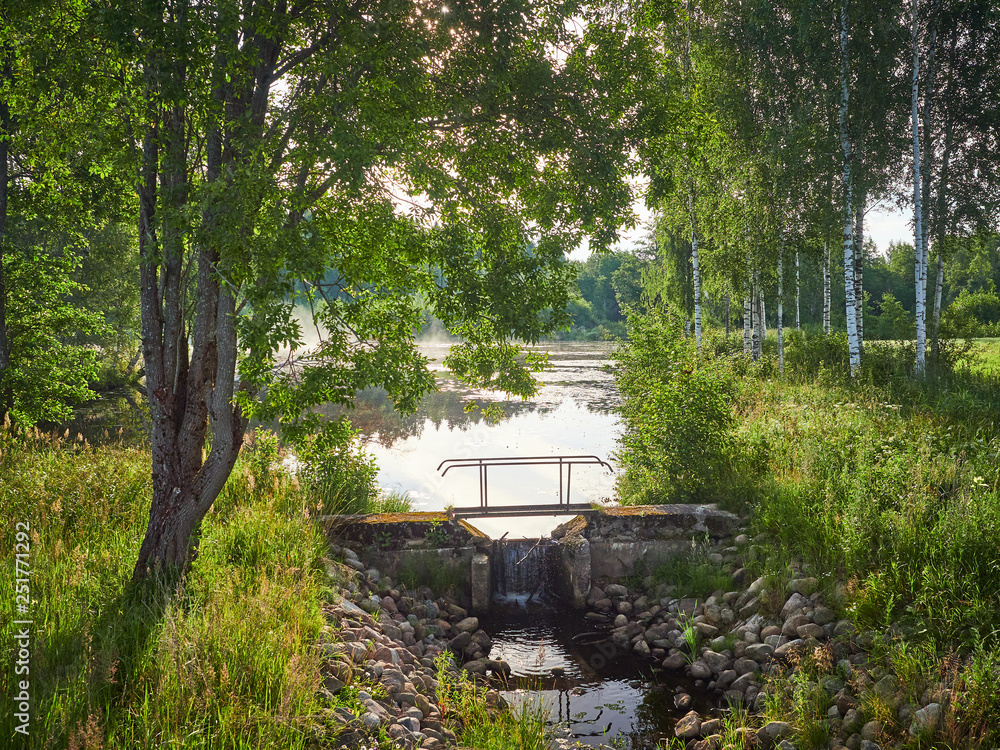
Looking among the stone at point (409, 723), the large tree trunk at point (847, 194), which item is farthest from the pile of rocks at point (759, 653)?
the large tree trunk at point (847, 194)

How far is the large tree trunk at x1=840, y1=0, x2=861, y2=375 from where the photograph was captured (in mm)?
13555

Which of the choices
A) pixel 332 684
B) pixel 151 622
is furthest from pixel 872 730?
pixel 151 622

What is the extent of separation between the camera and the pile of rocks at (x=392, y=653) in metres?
4.67

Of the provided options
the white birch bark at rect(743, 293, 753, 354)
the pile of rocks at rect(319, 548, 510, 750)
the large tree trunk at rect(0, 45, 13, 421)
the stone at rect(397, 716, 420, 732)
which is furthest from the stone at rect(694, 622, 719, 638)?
the white birch bark at rect(743, 293, 753, 354)

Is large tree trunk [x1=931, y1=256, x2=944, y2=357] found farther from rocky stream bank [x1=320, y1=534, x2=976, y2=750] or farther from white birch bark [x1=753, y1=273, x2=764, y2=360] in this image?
rocky stream bank [x1=320, y1=534, x2=976, y2=750]

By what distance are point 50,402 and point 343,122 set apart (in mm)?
9416

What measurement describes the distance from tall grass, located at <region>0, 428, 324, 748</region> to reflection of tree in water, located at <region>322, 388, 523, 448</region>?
10.2m

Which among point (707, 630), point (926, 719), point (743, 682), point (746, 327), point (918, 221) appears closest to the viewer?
point (926, 719)

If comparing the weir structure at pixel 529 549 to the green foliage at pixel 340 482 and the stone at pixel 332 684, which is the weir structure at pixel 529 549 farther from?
the stone at pixel 332 684

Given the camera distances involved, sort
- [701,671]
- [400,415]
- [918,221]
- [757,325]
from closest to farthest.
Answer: [701,671] < [918,221] < [400,415] < [757,325]

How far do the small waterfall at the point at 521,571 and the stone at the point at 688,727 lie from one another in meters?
3.29

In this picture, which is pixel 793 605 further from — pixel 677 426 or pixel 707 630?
pixel 677 426

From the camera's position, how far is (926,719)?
4.54 meters

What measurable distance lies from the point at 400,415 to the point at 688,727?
1438cm
